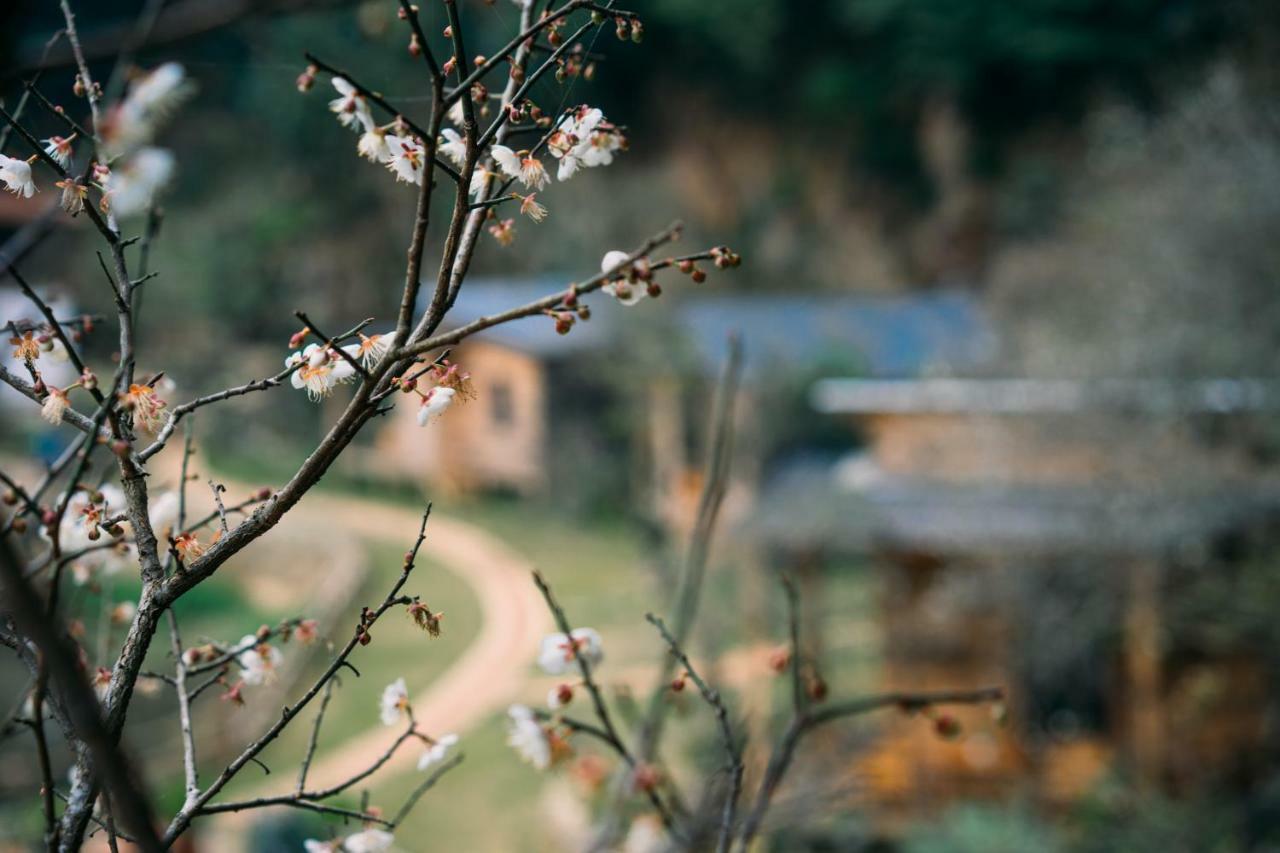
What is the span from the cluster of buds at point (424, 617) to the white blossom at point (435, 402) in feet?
0.42

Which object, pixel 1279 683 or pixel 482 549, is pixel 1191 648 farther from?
pixel 482 549

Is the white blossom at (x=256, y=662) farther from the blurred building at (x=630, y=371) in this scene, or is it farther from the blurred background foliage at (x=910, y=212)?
the blurred building at (x=630, y=371)

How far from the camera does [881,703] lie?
1009 mm

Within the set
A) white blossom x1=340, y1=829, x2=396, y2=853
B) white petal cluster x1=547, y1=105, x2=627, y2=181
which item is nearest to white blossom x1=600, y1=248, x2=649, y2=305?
white petal cluster x1=547, y1=105, x2=627, y2=181

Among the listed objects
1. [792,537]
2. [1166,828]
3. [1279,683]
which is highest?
[792,537]

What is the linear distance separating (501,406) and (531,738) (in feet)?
31.8

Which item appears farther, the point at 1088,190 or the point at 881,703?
the point at 1088,190

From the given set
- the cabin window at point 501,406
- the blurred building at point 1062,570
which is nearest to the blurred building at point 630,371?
the cabin window at point 501,406

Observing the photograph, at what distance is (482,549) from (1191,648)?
538 centimetres

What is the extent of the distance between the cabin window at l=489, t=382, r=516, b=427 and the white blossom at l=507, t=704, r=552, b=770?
9.57m

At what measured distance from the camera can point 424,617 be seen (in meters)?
0.73

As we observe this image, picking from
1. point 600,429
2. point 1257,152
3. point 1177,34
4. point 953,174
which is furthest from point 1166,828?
point 953,174

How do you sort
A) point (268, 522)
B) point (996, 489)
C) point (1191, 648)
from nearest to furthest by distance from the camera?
point (268, 522)
point (1191, 648)
point (996, 489)

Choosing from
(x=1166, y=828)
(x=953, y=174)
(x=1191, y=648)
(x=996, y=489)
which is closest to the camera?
(x=1166, y=828)
